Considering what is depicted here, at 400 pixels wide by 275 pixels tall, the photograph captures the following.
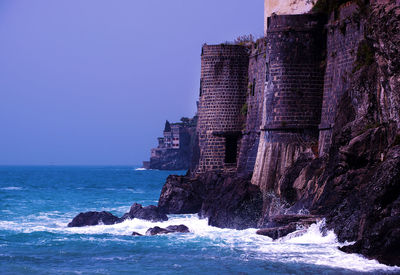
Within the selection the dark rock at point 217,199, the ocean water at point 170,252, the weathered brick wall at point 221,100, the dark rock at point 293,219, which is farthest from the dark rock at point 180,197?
the dark rock at point 293,219

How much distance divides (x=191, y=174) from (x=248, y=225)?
993cm

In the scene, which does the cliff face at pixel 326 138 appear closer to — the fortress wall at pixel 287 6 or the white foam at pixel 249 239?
the white foam at pixel 249 239

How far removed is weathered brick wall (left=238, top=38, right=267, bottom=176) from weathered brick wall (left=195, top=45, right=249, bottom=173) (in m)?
0.75

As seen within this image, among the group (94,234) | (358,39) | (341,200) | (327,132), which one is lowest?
(94,234)

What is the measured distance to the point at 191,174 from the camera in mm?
42594

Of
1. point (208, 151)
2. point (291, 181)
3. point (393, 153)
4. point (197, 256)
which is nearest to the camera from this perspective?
point (393, 153)

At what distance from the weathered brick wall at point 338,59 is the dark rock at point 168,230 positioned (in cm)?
664

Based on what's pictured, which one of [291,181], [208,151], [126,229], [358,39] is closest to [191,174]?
[208,151]

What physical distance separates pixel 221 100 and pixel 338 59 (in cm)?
1104

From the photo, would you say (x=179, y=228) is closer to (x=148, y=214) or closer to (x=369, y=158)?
(x=148, y=214)

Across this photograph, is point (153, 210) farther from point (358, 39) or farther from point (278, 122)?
point (358, 39)

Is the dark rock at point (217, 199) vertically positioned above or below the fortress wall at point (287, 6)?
below

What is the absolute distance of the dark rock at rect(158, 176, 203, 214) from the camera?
40281mm

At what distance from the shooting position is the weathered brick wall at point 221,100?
4100 cm
